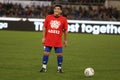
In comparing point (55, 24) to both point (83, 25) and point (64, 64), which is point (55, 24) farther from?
point (83, 25)

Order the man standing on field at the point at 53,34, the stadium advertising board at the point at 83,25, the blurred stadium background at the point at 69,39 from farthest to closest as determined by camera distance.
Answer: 1. the stadium advertising board at the point at 83,25
2. the blurred stadium background at the point at 69,39
3. the man standing on field at the point at 53,34

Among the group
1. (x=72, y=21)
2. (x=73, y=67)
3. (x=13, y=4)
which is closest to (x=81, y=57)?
(x=73, y=67)

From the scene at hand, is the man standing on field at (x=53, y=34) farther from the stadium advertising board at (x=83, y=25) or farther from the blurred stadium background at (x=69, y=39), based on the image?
the stadium advertising board at (x=83, y=25)

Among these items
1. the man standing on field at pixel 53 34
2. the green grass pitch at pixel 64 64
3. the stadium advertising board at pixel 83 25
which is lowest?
the stadium advertising board at pixel 83 25

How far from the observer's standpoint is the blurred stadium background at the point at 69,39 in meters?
13.6

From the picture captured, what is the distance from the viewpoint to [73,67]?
48.4 ft

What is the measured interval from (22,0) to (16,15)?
12.5ft

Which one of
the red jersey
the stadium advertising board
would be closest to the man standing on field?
the red jersey

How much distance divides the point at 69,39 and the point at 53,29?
1476cm

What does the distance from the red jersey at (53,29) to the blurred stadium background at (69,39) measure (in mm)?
955

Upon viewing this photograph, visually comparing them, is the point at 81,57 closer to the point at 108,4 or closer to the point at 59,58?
the point at 59,58

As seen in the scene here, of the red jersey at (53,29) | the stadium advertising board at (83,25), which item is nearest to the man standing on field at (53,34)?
the red jersey at (53,29)

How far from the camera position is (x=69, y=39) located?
28.0 meters

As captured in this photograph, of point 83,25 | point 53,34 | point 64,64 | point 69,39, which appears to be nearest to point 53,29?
point 53,34
